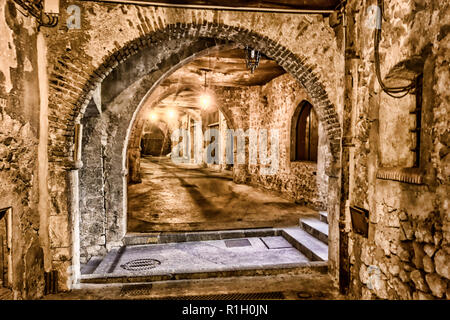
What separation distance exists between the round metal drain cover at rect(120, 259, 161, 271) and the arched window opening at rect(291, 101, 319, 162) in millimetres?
5760

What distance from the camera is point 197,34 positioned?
13.3 ft

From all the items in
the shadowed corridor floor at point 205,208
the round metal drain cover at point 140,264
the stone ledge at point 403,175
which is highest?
the stone ledge at point 403,175

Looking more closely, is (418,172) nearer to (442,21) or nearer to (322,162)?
(442,21)

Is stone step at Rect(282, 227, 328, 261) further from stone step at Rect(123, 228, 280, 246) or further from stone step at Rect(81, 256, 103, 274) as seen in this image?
stone step at Rect(81, 256, 103, 274)

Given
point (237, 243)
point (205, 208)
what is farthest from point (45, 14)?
point (205, 208)

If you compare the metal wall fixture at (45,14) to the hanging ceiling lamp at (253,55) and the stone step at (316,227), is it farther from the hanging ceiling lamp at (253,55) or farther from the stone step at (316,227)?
the stone step at (316,227)

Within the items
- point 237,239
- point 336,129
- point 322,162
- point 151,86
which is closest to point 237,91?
point 322,162

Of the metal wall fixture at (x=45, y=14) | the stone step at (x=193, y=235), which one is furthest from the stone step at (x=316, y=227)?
the metal wall fixture at (x=45, y=14)

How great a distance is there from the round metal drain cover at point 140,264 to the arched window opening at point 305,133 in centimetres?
576

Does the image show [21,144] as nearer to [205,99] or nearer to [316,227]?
[316,227]

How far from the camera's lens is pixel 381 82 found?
2797 mm

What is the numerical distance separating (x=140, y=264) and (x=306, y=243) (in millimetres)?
3258

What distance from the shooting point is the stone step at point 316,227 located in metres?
5.45

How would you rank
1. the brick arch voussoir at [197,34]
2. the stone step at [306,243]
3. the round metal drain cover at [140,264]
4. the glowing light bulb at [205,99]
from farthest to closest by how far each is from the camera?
the glowing light bulb at [205,99] < the stone step at [306,243] < the round metal drain cover at [140,264] < the brick arch voussoir at [197,34]
